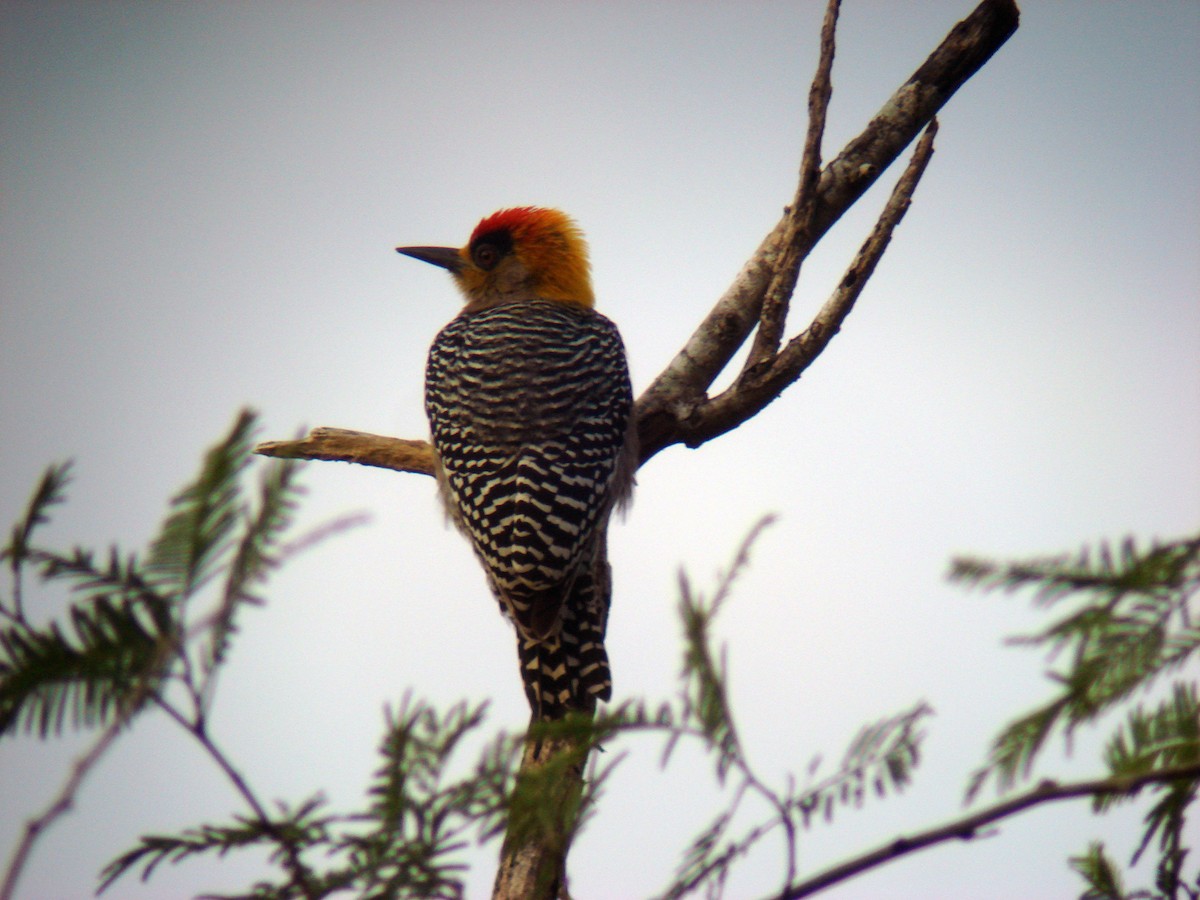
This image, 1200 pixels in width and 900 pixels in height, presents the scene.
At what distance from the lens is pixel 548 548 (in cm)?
546

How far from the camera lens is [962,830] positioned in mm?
1536

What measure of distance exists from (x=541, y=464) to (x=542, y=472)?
7cm

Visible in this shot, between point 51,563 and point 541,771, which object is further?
point 541,771

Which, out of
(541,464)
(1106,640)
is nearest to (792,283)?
(541,464)

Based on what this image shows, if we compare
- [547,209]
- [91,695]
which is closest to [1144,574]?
[91,695]

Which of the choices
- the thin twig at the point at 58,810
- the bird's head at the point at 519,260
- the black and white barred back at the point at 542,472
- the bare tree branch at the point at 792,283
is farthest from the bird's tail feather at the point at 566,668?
the thin twig at the point at 58,810

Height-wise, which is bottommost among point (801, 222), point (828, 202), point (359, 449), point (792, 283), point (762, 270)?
point (359, 449)

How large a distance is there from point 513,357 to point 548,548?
68.8 inches

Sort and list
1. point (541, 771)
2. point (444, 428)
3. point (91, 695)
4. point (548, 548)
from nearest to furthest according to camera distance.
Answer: point (91, 695) < point (541, 771) < point (548, 548) < point (444, 428)

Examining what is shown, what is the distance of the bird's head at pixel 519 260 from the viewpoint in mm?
8609

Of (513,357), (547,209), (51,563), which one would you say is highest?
(547,209)

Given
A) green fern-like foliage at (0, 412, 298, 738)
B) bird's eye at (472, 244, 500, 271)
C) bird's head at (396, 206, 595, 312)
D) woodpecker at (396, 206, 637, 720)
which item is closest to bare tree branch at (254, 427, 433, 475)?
woodpecker at (396, 206, 637, 720)

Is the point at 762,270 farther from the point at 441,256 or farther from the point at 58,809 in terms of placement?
the point at 58,809

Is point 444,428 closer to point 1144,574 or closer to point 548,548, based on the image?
point 548,548
